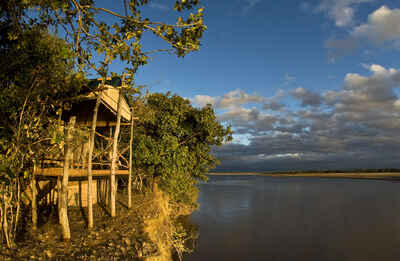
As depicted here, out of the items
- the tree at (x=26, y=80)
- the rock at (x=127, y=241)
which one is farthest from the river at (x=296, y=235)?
the tree at (x=26, y=80)

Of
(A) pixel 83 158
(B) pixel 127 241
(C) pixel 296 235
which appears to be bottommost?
(C) pixel 296 235

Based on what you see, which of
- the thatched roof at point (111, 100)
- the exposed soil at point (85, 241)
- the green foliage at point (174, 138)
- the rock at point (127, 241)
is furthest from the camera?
the green foliage at point (174, 138)

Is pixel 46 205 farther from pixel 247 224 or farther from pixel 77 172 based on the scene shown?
pixel 247 224

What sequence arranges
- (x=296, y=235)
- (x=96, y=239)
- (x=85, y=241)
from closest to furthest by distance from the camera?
(x=85, y=241) → (x=96, y=239) → (x=296, y=235)

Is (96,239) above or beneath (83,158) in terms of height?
beneath

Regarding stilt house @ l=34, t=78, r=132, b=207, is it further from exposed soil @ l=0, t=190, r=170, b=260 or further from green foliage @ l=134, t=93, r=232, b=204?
green foliage @ l=134, t=93, r=232, b=204

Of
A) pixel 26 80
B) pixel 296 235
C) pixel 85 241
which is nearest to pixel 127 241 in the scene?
pixel 85 241

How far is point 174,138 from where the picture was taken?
19.8m

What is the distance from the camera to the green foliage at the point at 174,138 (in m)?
19.6

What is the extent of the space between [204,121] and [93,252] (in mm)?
14452

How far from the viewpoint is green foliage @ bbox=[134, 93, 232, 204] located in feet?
64.3

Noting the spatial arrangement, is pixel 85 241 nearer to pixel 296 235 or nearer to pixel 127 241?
pixel 127 241

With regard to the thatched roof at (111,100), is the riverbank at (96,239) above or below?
below

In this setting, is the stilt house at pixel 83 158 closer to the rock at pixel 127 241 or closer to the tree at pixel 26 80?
the tree at pixel 26 80
